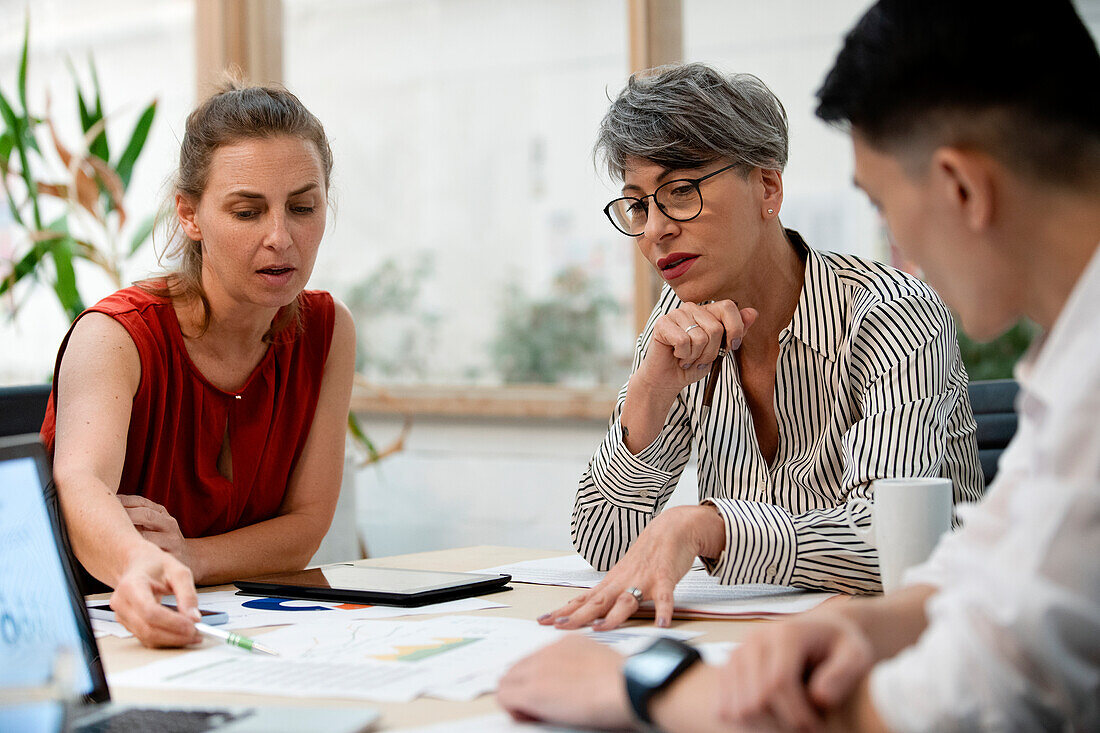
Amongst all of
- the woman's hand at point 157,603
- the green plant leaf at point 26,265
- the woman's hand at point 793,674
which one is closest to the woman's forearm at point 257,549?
the woman's hand at point 157,603

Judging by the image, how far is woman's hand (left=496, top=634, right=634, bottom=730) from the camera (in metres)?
0.81

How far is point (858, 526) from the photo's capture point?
1.42 m

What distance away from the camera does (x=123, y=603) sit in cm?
116

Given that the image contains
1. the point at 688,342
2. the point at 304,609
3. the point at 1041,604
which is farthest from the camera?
the point at 688,342

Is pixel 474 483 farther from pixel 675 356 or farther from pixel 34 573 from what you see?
pixel 34 573

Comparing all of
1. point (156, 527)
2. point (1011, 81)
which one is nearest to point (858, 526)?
point (1011, 81)

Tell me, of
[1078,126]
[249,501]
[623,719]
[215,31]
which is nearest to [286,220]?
[249,501]

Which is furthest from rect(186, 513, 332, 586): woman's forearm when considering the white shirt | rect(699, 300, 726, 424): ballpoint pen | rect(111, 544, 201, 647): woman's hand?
the white shirt

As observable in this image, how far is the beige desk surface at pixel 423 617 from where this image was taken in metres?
0.89

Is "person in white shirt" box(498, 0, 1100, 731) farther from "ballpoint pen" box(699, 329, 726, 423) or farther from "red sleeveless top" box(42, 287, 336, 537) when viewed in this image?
"red sleeveless top" box(42, 287, 336, 537)

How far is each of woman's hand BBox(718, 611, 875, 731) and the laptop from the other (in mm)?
304

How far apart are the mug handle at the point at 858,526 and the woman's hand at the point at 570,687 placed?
57cm

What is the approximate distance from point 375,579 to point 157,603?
39 centimetres

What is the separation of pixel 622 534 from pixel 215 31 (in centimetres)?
298
